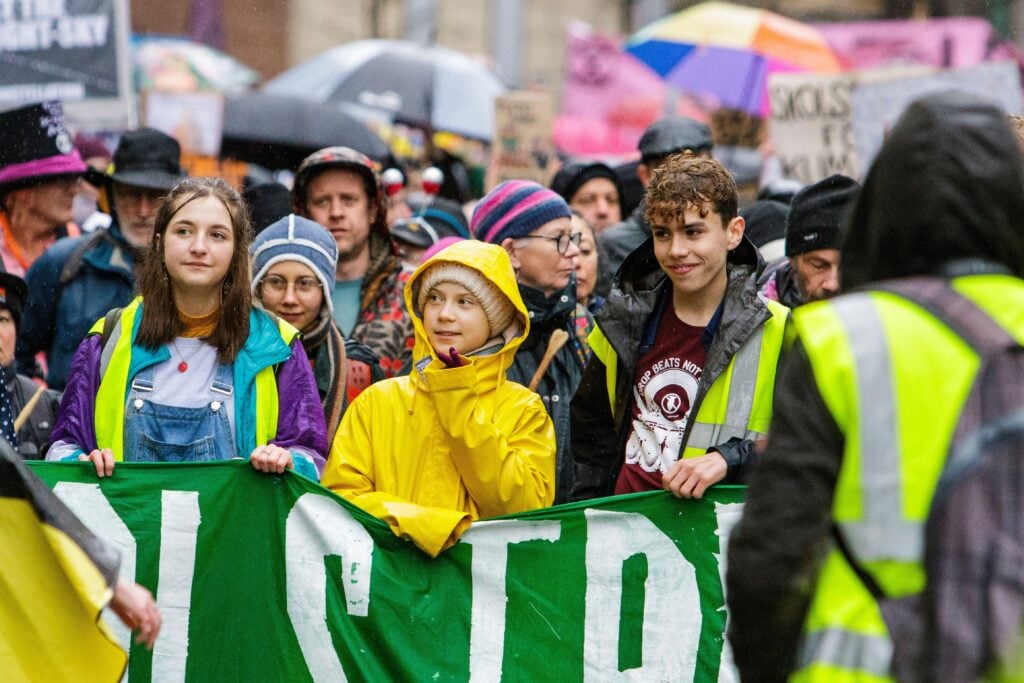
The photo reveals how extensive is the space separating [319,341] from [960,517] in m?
3.32

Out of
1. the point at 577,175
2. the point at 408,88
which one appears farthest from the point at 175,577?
the point at 408,88

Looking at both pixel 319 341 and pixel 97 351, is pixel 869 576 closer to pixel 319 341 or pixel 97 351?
pixel 97 351

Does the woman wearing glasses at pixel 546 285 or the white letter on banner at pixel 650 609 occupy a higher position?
the woman wearing glasses at pixel 546 285

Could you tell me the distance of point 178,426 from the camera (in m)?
4.59

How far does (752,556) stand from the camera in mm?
2539

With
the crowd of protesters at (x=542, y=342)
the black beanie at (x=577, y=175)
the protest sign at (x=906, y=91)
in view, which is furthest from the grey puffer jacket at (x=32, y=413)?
the protest sign at (x=906, y=91)

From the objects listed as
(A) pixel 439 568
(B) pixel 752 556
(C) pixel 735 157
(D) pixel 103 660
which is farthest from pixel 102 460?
(C) pixel 735 157

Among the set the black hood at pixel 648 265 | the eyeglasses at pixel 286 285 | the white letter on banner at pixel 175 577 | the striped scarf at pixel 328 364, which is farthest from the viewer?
the eyeglasses at pixel 286 285

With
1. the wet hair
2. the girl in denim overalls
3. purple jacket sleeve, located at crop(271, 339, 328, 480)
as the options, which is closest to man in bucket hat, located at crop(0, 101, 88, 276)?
the girl in denim overalls

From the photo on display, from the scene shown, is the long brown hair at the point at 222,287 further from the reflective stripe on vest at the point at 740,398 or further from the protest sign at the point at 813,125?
the protest sign at the point at 813,125

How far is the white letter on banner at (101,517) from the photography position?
4.48m

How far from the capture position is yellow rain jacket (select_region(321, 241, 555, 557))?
4395 mm

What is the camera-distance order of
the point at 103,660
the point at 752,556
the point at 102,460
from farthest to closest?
the point at 102,460
the point at 103,660
the point at 752,556

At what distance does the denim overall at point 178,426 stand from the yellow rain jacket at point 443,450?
348 millimetres
